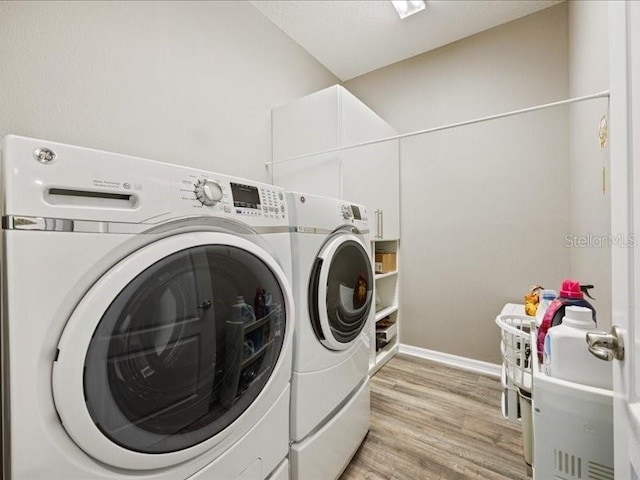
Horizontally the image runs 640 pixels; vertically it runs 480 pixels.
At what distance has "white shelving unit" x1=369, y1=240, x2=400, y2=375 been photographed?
91.4 inches

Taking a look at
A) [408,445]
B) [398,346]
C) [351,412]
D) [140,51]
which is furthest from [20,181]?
[398,346]

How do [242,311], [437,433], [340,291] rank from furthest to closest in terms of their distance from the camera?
[437,433] < [340,291] < [242,311]

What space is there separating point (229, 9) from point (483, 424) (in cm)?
294

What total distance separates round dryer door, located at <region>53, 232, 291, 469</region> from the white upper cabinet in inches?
46.2

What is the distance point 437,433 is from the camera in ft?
4.95

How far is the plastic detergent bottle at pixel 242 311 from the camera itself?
2.53ft

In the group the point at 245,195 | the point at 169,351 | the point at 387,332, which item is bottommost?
the point at 387,332

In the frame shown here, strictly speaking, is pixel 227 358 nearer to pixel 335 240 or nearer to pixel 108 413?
pixel 108 413

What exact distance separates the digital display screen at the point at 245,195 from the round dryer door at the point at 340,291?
351 millimetres

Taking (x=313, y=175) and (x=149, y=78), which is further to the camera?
(x=313, y=175)

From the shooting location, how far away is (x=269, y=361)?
0.86 m

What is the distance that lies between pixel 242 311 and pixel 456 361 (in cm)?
216

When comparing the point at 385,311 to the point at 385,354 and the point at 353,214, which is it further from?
the point at 353,214

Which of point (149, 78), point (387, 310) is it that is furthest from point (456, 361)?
point (149, 78)
